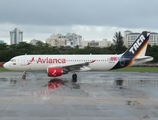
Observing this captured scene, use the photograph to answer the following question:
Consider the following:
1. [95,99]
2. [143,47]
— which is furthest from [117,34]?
[95,99]

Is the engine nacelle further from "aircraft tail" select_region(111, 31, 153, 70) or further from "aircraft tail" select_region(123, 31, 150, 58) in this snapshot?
"aircraft tail" select_region(123, 31, 150, 58)

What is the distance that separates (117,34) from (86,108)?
105784 mm

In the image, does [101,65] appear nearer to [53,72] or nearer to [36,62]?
[53,72]

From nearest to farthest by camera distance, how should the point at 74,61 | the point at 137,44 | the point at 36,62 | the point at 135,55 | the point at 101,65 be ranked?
the point at 36,62
the point at 74,61
the point at 101,65
the point at 135,55
the point at 137,44

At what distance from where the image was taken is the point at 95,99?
53.7 feet

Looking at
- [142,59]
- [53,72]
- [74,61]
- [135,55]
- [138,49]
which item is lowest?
[53,72]

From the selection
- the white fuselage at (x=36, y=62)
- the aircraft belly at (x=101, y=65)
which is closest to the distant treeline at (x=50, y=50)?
the white fuselage at (x=36, y=62)

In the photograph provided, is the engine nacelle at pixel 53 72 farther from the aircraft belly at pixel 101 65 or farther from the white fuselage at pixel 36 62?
the aircraft belly at pixel 101 65

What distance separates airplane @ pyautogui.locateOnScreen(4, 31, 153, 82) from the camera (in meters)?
29.7

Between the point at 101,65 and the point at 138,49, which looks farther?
the point at 138,49

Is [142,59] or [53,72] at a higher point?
[142,59]

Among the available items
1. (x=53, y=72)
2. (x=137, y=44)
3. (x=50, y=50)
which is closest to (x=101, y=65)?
(x=137, y=44)

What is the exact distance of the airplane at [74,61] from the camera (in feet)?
97.5

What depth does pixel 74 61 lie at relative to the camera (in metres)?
31.7
